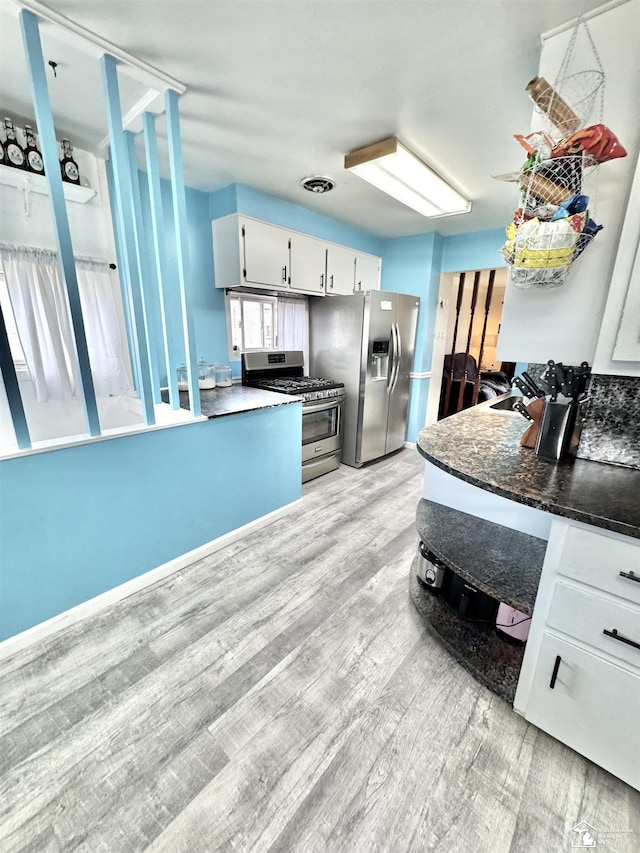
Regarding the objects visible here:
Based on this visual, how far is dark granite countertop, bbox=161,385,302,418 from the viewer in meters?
2.15

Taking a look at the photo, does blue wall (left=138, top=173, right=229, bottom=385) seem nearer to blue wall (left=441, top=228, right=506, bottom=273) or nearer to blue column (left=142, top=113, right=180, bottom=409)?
blue column (left=142, top=113, right=180, bottom=409)

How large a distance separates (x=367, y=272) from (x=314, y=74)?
8.02 feet

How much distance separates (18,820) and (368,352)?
3312 millimetres

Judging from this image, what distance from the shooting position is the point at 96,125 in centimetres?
195

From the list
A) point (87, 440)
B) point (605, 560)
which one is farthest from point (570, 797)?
point (87, 440)

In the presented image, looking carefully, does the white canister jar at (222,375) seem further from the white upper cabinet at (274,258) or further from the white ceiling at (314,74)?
→ the white ceiling at (314,74)

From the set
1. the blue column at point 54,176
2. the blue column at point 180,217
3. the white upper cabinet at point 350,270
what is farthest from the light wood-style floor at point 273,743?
the white upper cabinet at point 350,270

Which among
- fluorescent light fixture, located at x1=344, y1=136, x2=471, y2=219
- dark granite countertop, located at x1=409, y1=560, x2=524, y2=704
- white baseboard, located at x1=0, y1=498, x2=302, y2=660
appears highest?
fluorescent light fixture, located at x1=344, y1=136, x2=471, y2=219

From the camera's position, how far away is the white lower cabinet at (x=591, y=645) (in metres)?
0.94

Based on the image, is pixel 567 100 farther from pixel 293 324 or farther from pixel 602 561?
pixel 293 324

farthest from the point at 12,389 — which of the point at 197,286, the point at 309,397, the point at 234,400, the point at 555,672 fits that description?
the point at 555,672

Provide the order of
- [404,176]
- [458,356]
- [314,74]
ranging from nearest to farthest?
[314,74]
[404,176]
[458,356]

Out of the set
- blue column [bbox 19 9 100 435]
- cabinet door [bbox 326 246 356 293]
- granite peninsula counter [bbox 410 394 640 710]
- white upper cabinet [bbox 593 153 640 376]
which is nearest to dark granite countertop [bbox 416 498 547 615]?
granite peninsula counter [bbox 410 394 640 710]

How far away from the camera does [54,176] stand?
1.34m
